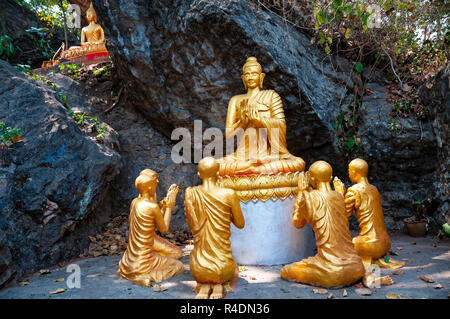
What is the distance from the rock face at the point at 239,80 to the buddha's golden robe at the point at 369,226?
2822 millimetres

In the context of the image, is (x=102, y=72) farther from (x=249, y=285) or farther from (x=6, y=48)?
(x=249, y=285)

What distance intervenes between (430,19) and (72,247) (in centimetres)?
797

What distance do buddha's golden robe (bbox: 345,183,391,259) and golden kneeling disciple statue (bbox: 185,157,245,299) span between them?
157cm

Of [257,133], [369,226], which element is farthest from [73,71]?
[369,226]

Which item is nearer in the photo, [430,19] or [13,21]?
[430,19]

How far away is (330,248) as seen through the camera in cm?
344

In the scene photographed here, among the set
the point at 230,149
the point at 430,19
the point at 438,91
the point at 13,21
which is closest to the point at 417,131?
the point at 438,91

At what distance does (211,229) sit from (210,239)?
10cm

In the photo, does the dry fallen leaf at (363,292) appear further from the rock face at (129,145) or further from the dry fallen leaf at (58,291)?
the rock face at (129,145)

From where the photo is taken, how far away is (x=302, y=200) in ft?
12.1

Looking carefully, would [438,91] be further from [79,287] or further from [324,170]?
[79,287]

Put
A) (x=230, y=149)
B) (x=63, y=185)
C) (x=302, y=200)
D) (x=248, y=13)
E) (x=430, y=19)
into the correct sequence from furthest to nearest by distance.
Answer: (x=230, y=149) → (x=430, y=19) → (x=248, y=13) → (x=63, y=185) → (x=302, y=200)

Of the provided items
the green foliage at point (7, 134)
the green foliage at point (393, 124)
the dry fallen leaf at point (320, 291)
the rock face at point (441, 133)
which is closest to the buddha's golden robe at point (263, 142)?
the dry fallen leaf at point (320, 291)

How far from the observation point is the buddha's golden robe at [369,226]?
399 centimetres
